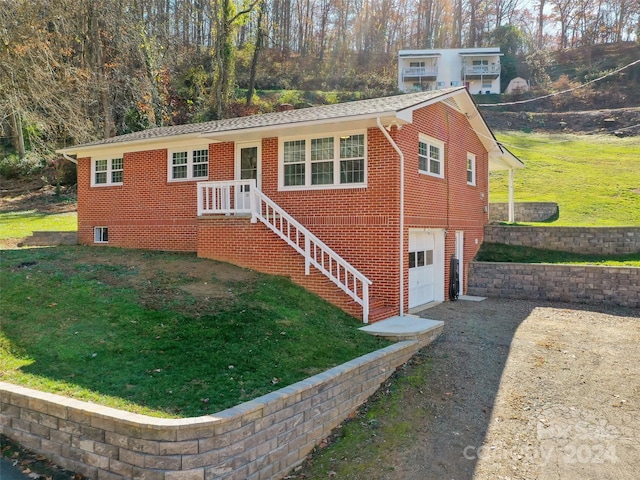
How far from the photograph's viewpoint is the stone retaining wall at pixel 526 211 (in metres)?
19.2

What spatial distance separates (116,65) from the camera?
79.3ft

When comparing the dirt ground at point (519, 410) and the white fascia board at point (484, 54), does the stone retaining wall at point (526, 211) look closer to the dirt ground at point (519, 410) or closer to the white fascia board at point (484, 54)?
the dirt ground at point (519, 410)

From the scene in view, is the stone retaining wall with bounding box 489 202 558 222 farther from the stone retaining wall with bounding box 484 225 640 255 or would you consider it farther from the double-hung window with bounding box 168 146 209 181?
the double-hung window with bounding box 168 146 209 181

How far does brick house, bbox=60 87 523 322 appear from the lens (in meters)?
9.98

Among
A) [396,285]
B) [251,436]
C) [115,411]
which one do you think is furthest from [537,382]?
[115,411]

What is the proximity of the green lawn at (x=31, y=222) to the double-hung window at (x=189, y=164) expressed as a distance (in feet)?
21.7

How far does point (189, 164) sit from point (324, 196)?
15.8ft

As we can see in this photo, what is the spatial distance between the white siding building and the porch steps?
39337 mm

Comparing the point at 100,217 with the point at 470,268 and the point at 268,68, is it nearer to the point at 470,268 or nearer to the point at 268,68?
the point at 470,268

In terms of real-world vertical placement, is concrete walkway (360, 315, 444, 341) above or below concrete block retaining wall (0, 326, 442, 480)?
above

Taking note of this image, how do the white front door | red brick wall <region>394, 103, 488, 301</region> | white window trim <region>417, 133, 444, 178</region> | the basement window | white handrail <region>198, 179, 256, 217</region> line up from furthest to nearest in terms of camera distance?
the basement window → the white front door → white window trim <region>417, 133, 444, 178</region> → white handrail <region>198, 179, 256, 217</region> → red brick wall <region>394, 103, 488, 301</region>

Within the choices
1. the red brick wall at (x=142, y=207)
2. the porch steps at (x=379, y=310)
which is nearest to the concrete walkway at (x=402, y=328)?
the porch steps at (x=379, y=310)

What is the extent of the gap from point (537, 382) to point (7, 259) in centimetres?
1137

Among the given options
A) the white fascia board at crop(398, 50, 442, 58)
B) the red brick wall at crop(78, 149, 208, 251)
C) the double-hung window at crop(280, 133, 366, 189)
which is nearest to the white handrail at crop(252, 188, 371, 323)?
the double-hung window at crop(280, 133, 366, 189)
